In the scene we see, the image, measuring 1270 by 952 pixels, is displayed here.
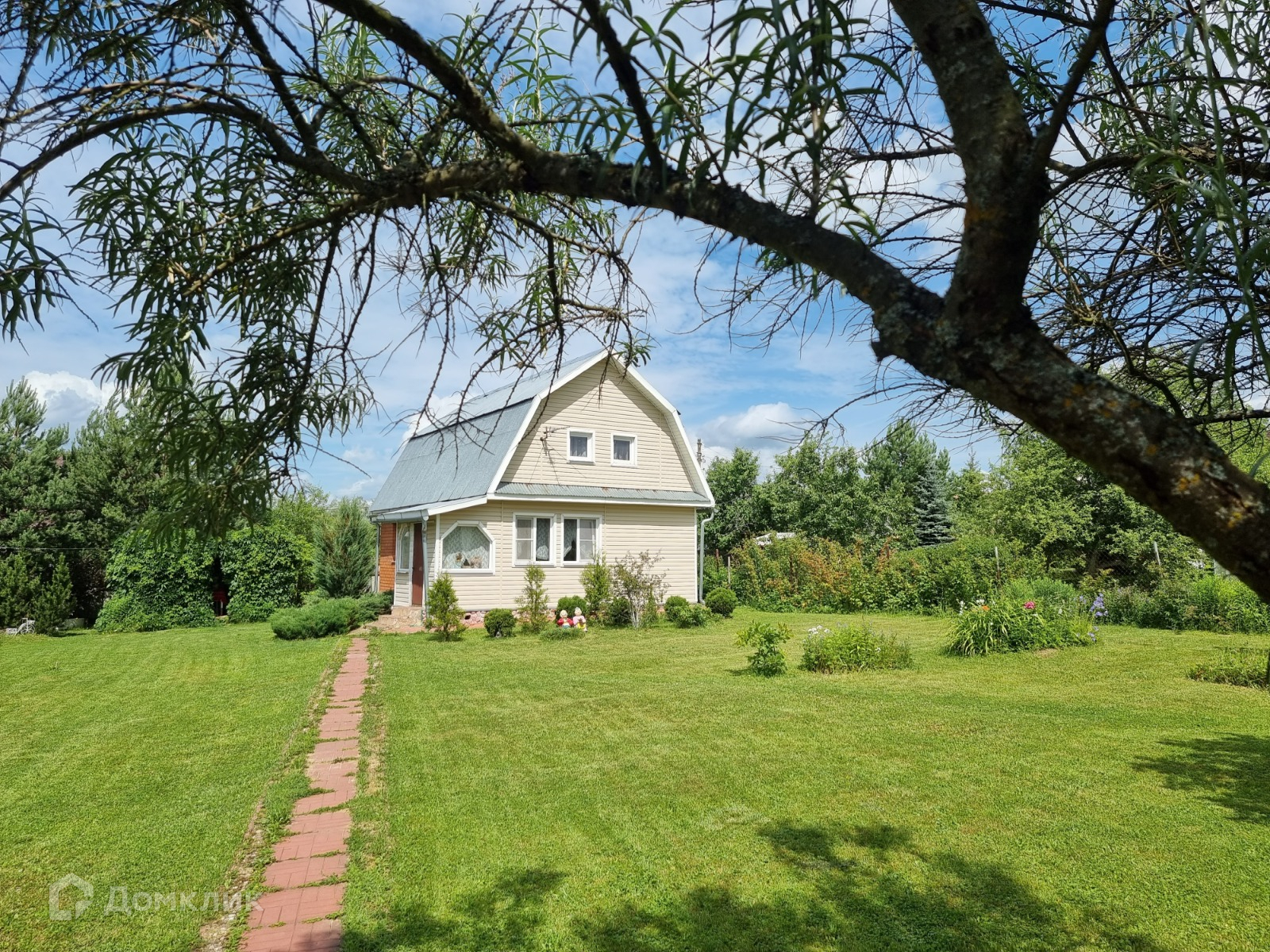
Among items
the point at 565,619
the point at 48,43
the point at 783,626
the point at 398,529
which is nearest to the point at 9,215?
the point at 48,43

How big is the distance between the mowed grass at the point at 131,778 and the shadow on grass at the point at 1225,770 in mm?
6380

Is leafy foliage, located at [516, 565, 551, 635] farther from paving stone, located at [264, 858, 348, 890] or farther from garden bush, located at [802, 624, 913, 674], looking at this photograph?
paving stone, located at [264, 858, 348, 890]

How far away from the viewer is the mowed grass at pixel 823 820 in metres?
3.72

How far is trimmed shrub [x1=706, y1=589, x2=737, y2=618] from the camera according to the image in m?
19.0

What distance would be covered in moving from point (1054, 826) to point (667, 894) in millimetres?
2607

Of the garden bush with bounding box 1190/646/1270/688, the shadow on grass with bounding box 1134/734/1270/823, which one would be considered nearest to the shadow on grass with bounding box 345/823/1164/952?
the shadow on grass with bounding box 1134/734/1270/823

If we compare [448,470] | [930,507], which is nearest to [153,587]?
[448,470]

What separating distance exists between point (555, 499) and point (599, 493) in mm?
1377

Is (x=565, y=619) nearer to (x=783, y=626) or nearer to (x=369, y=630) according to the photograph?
(x=369, y=630)

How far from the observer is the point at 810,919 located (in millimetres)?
3785

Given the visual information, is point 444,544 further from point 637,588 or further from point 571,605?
point 637,588

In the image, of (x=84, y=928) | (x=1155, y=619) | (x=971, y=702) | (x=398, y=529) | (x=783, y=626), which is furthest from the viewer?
(x=398, y=529)

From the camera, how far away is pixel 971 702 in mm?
8289

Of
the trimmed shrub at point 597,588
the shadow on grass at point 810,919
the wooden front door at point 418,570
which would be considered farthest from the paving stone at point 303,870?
the wooden front door at point 418,570
